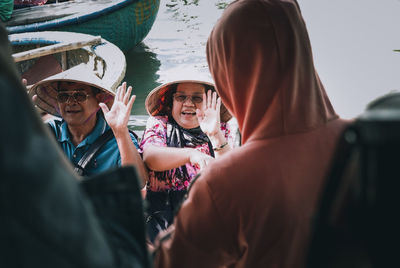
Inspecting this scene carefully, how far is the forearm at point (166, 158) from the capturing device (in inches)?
78.0

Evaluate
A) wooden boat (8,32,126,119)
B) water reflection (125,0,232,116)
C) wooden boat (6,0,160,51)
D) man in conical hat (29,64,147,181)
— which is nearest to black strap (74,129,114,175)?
man in conical hat (29,64,147,181)

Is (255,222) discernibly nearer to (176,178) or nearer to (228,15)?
(228,15)

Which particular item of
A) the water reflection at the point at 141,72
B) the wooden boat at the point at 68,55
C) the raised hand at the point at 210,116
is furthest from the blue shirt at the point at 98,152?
the water reflection at the point at 141,72

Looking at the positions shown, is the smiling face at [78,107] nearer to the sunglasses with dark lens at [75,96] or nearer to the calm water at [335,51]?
the sunglasses with dark lens at [75,96]

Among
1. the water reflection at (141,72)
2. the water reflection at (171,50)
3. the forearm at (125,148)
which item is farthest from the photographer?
the water reflection at (171,50)

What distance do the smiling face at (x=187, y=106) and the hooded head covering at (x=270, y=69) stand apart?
3.77ft

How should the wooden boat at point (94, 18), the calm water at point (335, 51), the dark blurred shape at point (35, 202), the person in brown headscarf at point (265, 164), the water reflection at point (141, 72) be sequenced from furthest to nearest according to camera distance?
1. the water reflection at point (141, 72)
2. the wooden boat at point (94, 18)
3. the calm water at point (335, 51)
4. the person in brown headscarf at point (265, 164)
5. the dark blurred shape at point (35, 202)

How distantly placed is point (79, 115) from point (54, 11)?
5.42 meters

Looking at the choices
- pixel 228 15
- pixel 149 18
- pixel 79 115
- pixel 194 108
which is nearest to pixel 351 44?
pixel 149 18

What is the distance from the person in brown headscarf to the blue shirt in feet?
3.58

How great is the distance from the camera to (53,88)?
2422 mm

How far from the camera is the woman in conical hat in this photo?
1983 mm

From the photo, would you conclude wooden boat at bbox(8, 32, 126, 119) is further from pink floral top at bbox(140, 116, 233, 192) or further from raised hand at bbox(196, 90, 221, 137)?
raised hand at bbox(196, 90, 221, 137)

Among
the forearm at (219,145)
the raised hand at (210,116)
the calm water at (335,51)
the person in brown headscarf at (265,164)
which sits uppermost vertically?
the person in brown headscarf at (265,164)
